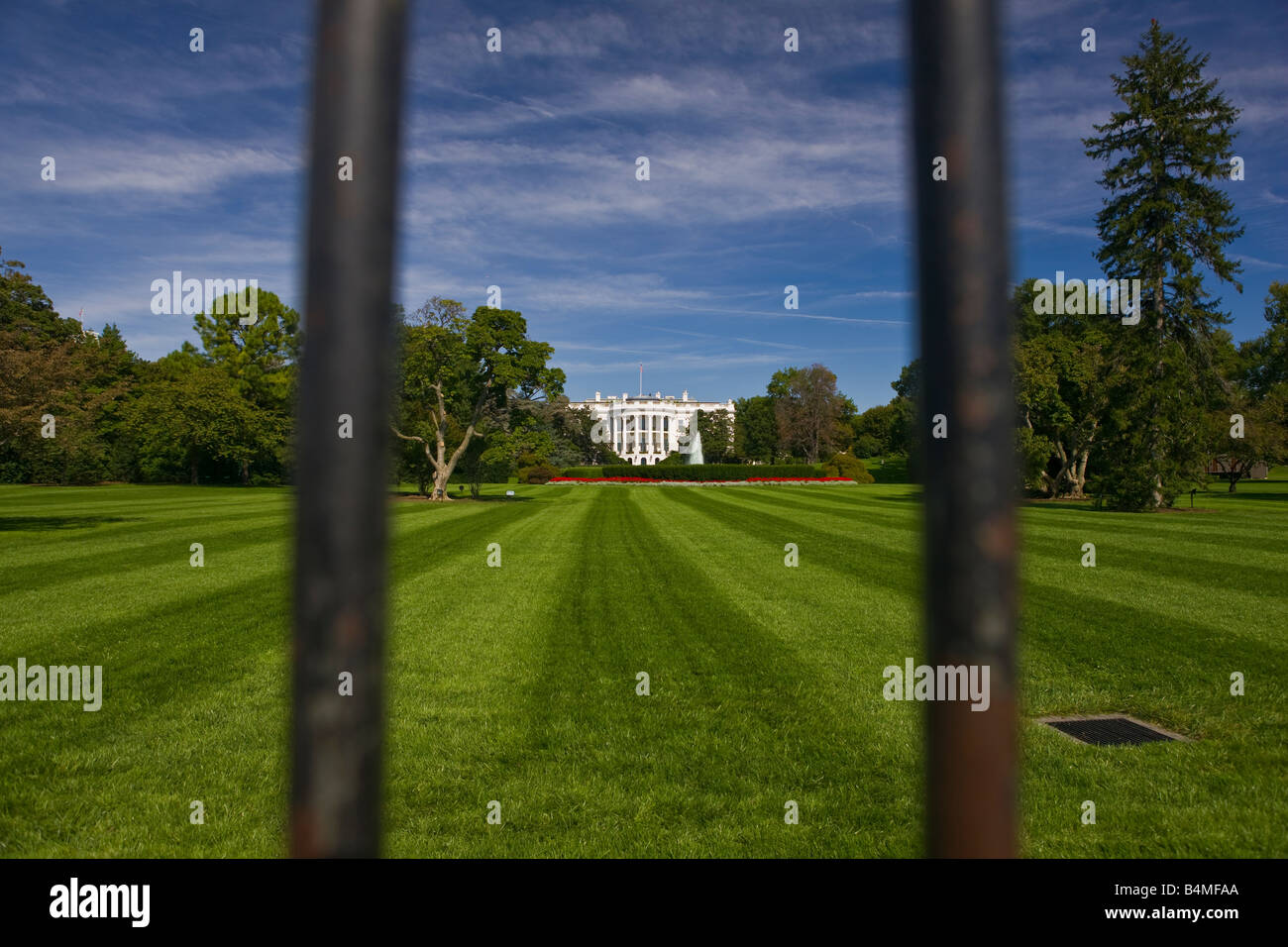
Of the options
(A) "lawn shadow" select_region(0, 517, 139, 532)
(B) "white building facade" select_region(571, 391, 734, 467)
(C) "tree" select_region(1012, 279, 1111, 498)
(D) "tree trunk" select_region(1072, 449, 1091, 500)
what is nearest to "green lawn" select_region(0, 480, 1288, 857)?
(A) "lawn shadow" select_region(0, 517, 139, 532)

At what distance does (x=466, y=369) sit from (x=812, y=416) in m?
71.0

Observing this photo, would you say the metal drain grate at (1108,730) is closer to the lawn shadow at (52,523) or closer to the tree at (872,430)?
the lawn shadow at (52,523)

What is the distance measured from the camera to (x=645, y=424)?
153375 mm

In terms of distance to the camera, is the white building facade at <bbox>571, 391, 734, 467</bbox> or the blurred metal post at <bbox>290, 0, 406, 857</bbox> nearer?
the blurred metal post at <bbox>290, 0, 406, 857</bbox>

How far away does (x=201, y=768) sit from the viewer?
232 inches

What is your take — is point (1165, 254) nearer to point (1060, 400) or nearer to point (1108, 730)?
point (1060, 400)

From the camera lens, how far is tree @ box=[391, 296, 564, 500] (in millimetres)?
40906

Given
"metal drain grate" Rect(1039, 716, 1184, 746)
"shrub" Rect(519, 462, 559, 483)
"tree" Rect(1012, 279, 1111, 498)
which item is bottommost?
"metal drain grate" Rect(1039, 716, 1184, 746)

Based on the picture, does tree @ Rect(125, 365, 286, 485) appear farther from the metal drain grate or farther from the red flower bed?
the metal drain grate

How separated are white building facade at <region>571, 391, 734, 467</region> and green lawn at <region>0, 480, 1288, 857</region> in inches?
5317

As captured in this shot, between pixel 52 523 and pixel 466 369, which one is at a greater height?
pixel 466 369

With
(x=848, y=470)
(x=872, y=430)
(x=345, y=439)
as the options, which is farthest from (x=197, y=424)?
(x=872, y=430)
